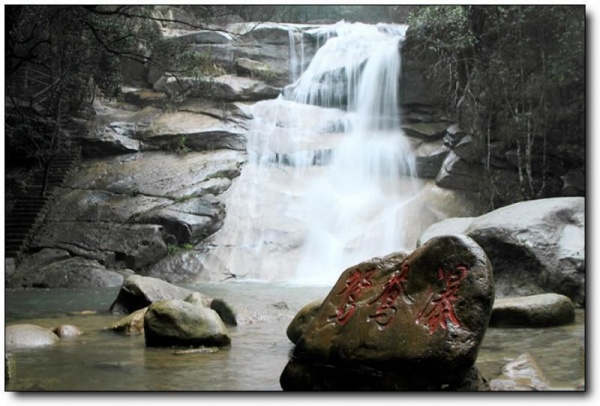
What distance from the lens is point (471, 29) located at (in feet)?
23.9

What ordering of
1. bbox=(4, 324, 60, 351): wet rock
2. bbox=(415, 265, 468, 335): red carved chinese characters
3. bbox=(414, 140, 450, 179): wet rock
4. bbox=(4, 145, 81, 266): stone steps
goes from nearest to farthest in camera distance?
bbox=(415, 265, 468, 335): red carved chinese characters → bbox=(4, 324, 60, 351): wet rock → bbox=(4, 145, 81, 266): stone steps → bbox=(414, 140, 450, 179): wet rock

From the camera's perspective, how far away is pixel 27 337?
4.36m

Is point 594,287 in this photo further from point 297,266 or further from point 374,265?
point 297,266

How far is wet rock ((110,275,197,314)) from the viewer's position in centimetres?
565

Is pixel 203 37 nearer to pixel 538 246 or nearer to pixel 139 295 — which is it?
pixel 139 295

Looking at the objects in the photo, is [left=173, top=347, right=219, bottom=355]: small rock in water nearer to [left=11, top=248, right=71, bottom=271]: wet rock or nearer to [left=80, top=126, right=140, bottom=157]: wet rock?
[left=11, top=248, right=71, bottom=271]: wet rock

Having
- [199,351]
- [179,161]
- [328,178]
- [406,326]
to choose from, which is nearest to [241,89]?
[179,161]

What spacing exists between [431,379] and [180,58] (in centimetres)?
481

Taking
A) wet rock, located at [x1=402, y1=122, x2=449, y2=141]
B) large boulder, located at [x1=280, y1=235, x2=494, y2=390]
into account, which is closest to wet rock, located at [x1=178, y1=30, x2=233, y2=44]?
wet rock, located at [x1=402, y1=122, x2=449, y2=141]

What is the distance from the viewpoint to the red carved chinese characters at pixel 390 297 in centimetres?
310

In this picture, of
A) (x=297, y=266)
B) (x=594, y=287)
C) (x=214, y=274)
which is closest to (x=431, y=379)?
(x=594, y=287)

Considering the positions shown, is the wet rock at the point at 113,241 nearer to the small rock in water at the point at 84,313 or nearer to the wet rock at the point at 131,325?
the small rock in water at the point at 84,313

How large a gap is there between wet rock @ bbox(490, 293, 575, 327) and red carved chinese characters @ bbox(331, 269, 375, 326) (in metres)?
1.88

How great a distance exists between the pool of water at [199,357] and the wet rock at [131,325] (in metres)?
0.09
